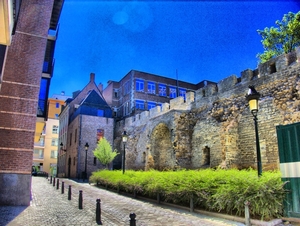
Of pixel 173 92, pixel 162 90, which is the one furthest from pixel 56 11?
pixel 173 92

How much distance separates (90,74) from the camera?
3516 centimetres

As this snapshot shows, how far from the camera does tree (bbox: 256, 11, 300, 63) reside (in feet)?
66.7

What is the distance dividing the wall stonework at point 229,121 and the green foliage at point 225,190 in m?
4.82

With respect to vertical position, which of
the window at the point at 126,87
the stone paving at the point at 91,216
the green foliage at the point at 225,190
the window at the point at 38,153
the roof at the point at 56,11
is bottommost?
the stone paving at the point at 91,216

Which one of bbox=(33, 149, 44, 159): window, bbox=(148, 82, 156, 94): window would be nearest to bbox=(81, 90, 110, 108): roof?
bbox=(148, 82, 156, 94): window

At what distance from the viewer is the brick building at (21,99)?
9.29 meters

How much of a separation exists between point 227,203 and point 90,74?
31.1m

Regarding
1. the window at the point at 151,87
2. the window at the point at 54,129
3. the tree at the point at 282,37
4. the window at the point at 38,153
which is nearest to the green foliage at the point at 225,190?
the tree at the point at 282,37

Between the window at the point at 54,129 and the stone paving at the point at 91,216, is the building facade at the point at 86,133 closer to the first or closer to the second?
the stone paving at the point at 91,216

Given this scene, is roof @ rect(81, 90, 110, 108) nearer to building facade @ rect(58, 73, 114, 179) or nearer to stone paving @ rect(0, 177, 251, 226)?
building facade @ rect(58, 73, 114, 179)

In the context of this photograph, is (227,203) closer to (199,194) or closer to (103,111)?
(199,194)

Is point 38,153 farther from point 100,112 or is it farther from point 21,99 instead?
→ point 21,99

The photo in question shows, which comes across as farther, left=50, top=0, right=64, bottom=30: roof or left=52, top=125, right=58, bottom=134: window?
left=52, top=125, right=58, bottom=134: window

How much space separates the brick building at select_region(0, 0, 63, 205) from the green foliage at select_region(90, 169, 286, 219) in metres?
5.20
